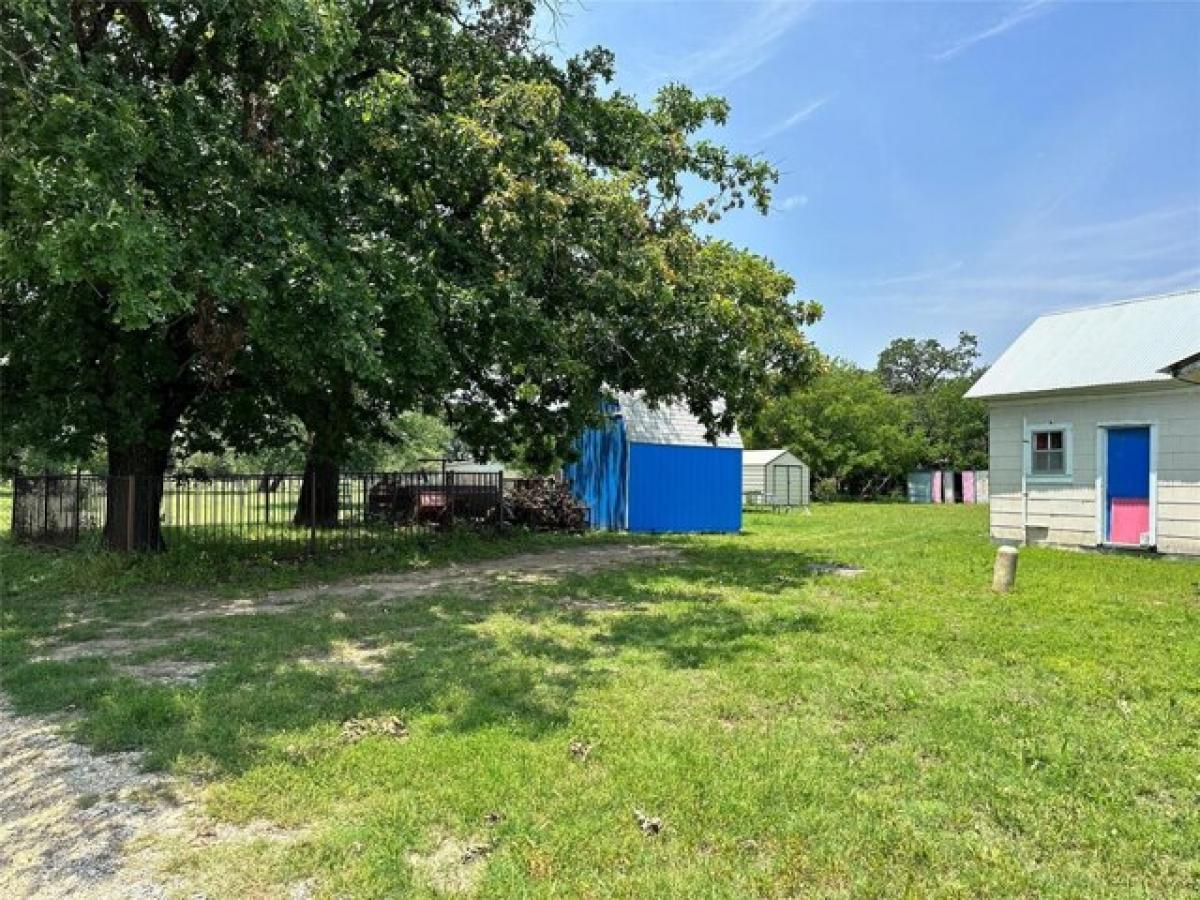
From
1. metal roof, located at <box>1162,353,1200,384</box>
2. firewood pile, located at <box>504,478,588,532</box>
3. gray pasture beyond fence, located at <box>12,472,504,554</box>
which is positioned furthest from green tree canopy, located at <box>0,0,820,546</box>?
metal roof, located at <box>1162,353,1200,384</box>

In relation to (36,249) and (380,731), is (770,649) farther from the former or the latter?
(36,249)

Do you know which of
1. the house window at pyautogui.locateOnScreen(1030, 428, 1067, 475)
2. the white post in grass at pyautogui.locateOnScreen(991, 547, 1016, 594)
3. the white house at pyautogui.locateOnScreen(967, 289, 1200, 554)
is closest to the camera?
the white post in grass at pyautogui.locateOnScreen(991, 547, 1016, 594)

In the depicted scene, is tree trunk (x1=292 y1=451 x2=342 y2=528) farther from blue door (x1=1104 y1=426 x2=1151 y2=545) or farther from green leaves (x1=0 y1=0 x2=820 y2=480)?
blue door (x1=1104 y1=426 x2=1151 y2=545)

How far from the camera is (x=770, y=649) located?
20.5 feet

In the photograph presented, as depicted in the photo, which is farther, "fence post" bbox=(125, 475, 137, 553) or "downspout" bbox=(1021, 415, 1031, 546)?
"downspout" bbox=(1021, 415, 1031, 546)

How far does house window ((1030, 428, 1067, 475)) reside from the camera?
1371cm

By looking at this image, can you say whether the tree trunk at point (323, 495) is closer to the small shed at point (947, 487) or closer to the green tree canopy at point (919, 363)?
the small shed at point (947, 487)

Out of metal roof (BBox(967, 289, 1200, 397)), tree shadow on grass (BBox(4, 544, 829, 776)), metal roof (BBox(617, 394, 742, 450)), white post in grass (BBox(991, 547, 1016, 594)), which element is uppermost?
metal roof (BBox(967, 289, 1200, 397))

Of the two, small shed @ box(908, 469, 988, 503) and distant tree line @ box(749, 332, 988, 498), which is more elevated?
distant tree line @ box(749, 332, 988, 498)

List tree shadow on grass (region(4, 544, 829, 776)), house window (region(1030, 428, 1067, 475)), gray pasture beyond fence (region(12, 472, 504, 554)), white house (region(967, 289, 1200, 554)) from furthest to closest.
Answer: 1. house window (region(1030, 428, 1067, 475))
2. white house (region(967, 289, 1200, 554))
3. gray pasture beyond fence (region(12, 472, 504, 554))
4. tree shadow on grass (region(4, 544, 829, 776))

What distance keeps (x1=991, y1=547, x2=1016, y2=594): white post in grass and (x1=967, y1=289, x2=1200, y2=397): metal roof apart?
5.13 metres

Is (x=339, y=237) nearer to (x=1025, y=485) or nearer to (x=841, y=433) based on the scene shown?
(x=1025, y=485)

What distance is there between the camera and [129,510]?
10.9m

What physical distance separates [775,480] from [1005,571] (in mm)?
23972
